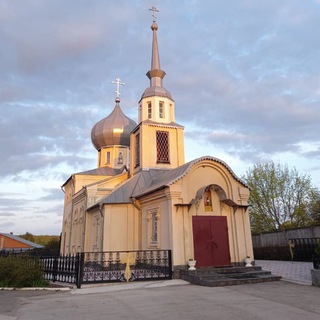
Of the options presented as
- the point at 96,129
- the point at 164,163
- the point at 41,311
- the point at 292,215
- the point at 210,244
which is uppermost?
the point at 96,129

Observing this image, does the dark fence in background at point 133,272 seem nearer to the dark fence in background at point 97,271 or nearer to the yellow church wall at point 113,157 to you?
the dark fence in background at point 97,271

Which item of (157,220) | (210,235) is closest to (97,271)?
(157,220)

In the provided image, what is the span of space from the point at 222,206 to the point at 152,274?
448 centimetres

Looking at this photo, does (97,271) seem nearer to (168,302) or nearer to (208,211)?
(168,302)

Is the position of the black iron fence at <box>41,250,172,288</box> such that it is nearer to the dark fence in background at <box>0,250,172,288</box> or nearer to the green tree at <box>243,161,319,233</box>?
the dark fence in background at <box>0,250,172,288</box>

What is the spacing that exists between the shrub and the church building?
4.34 m

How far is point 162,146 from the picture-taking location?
20.2m

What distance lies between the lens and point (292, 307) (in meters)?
7.12

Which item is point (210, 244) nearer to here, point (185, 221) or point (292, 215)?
point (185, 221)

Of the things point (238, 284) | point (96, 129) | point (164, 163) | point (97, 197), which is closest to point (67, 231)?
point (97, 197)

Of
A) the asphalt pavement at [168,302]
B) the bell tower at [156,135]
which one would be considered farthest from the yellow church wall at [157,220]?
the bell tower at [156,135]

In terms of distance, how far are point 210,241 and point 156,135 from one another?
336 inches

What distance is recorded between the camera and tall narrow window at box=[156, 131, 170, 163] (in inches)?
785

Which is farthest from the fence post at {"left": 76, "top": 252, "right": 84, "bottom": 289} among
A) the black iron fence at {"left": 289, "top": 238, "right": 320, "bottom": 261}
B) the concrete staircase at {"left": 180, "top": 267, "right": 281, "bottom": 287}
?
the black iron fence at {"left": 289, "top": 238, "right": 320, "bottom": 261}
